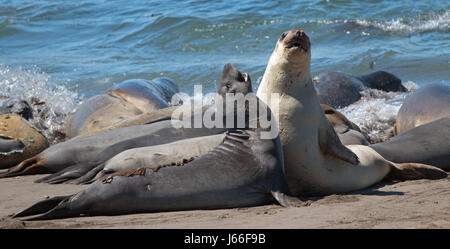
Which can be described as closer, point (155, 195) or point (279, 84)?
point (155, 195)

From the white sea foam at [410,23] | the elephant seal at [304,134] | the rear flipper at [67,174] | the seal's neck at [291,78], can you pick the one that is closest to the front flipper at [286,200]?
the elephant seal at [304,134]

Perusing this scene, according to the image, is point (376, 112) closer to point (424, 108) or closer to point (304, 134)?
point (424, 108)

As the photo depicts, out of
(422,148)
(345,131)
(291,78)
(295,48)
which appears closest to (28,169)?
(291,78)

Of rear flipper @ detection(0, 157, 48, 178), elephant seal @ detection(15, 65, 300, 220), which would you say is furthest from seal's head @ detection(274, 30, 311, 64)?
rear flipper @ detection(0, 157, 48, 178)

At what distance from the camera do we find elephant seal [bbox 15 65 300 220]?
13.7 feet

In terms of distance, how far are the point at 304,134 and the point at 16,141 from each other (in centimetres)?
345

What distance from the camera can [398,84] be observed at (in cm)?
1075

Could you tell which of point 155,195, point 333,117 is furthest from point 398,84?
point 155,195

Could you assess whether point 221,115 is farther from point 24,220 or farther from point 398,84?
point 398,84

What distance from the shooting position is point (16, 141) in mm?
6871

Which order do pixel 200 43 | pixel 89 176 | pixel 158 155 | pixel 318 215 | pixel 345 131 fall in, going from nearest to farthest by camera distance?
pixel 318 215, pixel 158 155, pixel 89 176, pixel 345 131, pixel 200 43

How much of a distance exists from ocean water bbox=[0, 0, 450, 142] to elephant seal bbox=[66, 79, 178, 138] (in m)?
0.70

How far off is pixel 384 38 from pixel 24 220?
42.7ft

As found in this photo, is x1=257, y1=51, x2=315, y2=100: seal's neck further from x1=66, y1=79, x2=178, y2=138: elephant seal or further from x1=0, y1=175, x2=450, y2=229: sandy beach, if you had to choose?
x1=66, y1=79, x2=178, y2=138: elephant seal
